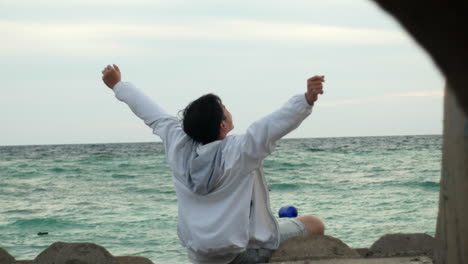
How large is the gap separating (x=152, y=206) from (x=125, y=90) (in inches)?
353

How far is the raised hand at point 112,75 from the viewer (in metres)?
4.54

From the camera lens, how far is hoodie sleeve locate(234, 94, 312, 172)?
3.47 meters

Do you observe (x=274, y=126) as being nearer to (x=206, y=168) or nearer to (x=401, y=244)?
(x=206, y=168)

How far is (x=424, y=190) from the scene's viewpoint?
15055 millimetres

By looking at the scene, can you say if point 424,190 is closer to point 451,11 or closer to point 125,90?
point 125,90

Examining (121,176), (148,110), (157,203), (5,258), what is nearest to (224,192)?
(148,110)

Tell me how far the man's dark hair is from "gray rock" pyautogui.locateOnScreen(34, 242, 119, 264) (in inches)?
67.2

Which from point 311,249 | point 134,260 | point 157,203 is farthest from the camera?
point 157,203

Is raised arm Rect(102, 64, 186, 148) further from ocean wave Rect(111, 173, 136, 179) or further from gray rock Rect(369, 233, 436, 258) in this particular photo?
ocean wave Rect(111, 173, 136, 179)

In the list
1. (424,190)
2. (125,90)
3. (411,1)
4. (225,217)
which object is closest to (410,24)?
(411,1)

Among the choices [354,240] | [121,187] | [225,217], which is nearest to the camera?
[225,217]

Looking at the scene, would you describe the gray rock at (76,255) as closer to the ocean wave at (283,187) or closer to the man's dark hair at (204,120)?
the man's dark hair at (204,120)

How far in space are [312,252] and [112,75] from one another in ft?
5.94

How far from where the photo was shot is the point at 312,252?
492 centimetres
